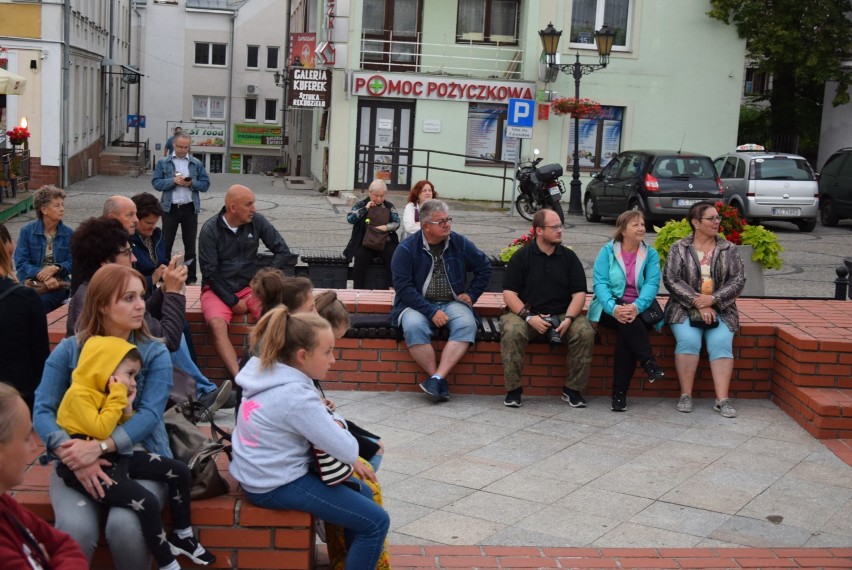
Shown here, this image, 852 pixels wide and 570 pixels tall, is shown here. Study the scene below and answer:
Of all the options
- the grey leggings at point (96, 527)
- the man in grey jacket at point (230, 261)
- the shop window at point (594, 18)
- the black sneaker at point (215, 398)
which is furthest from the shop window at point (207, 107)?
the grey leggings at point (96, 527)

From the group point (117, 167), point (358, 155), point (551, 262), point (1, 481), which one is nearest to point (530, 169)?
point (358, 155)

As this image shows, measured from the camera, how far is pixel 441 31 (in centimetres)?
3045

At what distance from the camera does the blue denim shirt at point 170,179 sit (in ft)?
42.6

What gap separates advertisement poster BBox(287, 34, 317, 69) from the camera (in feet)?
104

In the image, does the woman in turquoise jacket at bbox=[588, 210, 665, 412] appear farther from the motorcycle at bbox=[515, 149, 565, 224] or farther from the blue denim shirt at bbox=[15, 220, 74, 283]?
the motorcycle at bbox=[515, 149, 565, 224]

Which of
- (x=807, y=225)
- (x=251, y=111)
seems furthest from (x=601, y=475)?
(x=251, y=111)

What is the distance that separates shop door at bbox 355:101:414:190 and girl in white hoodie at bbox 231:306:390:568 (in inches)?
1000

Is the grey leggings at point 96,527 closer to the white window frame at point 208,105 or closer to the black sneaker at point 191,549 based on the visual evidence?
the black sneaker at point 191,549

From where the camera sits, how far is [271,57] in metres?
63.1

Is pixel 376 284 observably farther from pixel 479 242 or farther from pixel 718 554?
pixel 479 242

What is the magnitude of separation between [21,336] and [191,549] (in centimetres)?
157

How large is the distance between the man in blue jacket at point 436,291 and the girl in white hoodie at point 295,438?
363 centimetres

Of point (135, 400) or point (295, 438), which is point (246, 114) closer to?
point (135, 400)

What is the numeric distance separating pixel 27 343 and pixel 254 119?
60066mm
